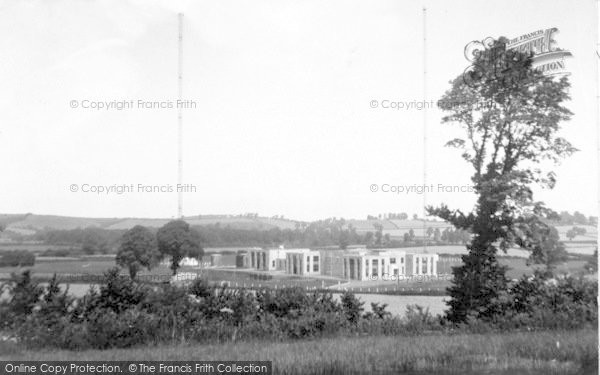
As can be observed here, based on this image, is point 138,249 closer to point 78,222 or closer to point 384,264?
point 78,222

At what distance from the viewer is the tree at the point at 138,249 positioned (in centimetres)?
1362

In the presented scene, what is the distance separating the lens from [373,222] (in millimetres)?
16516

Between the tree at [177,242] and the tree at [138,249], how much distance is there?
0.66 ft

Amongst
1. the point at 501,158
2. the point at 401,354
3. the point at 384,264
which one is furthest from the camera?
the point at 384,264

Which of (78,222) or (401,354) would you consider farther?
(78,222)

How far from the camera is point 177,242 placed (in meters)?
13.9

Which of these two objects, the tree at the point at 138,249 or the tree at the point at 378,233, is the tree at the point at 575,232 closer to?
the tree at the point at 378,233

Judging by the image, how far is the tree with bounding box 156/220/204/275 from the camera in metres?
13.8

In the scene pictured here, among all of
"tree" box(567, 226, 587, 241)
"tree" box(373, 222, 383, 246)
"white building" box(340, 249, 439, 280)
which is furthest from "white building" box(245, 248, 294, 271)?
"tree" box(567, 226, 587, 241)

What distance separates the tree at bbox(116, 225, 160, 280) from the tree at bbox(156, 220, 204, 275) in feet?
0.66

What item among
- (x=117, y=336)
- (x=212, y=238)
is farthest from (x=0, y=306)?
(x=212, y=238)

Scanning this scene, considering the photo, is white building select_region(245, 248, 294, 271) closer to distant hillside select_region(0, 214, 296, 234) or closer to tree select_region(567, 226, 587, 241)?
distant hillside select_region(0, 214, 296, 234)

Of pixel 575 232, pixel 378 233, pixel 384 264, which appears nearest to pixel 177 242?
pixel 378 233

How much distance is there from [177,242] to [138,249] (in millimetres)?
973
